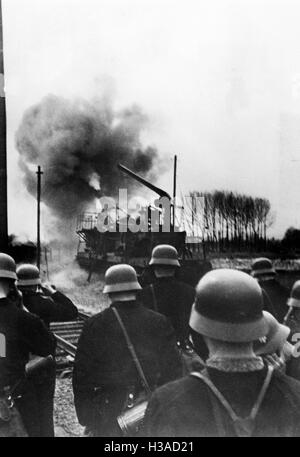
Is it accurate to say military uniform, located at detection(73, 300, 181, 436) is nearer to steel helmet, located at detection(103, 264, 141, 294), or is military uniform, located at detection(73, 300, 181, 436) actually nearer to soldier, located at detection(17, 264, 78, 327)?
steel helmet, located at detection(103, 264, 141, 294)

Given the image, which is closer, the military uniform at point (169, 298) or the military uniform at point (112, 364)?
the military uniform at point (112, 364)

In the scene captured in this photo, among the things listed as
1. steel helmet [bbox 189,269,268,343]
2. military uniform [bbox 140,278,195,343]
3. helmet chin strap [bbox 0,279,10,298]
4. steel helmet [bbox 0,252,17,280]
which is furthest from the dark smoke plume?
steel helmet [bbox 189,269,268,343]

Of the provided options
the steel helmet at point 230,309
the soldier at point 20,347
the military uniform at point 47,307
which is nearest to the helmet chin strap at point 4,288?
the soldier at point 20,347

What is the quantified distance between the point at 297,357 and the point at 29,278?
2.30 metres

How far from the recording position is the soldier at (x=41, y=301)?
4.08m

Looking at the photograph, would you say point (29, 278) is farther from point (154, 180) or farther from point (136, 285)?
point (154, 180)

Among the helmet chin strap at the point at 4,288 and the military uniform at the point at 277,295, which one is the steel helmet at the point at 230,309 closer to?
the helmet chin strap at the point at 4,288

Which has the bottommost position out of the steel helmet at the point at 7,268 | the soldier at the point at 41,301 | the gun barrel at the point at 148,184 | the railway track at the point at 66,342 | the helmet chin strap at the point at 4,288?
the railway track at the point at 66,342

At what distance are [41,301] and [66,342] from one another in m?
2.58

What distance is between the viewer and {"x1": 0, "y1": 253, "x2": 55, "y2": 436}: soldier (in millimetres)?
3152

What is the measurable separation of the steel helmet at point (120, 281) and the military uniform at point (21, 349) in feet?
1.84

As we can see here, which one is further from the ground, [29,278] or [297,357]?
[29,278]

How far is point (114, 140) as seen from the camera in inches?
233
